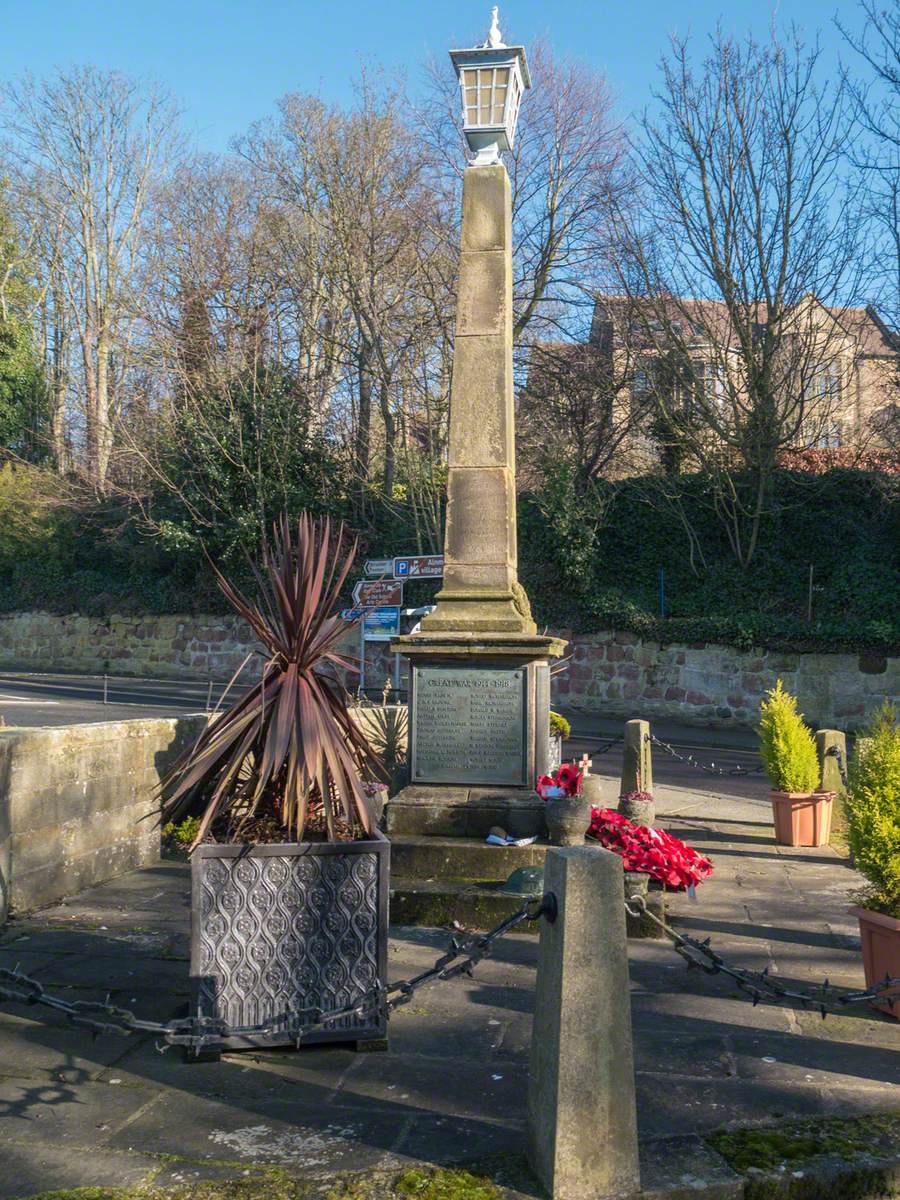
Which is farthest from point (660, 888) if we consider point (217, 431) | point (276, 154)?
point (276, 154)

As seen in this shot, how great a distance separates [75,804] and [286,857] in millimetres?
3031

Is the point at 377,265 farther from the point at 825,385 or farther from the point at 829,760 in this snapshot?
the point at 829,760

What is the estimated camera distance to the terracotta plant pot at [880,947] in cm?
472

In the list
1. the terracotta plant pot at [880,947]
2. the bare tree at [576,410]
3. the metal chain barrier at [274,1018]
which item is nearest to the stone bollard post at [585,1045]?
the metal chain barrier at [274,1018]

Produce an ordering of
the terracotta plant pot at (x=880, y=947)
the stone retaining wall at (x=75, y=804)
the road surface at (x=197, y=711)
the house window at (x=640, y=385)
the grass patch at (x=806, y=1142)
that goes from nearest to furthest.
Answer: the grass patch at (x=806, y=1142) → the terracotta plant pot at (x=880, y=947) → the stone retaining wall at (x=75, y=804) → the road surface at (x=197, y=711) → the house window at (x=640, y=385)

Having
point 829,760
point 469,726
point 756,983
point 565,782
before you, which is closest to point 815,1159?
point 756,983

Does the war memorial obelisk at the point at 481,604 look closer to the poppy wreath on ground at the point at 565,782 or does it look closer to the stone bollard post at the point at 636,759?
the poppy wreath on ground at the point at 565,782

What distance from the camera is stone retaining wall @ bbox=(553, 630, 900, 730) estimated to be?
66.1 feet

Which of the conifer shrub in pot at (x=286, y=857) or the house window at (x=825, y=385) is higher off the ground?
the house window at (x=825, y=385)

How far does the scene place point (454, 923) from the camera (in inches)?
247

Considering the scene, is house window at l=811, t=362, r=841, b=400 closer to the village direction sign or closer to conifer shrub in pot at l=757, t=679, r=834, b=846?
the village direction sign

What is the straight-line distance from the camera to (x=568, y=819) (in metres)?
6.72

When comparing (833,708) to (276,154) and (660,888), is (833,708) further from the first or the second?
(276,154)

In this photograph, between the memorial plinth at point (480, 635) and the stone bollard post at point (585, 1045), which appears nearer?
the stone bollard post at point (585, 1045)
